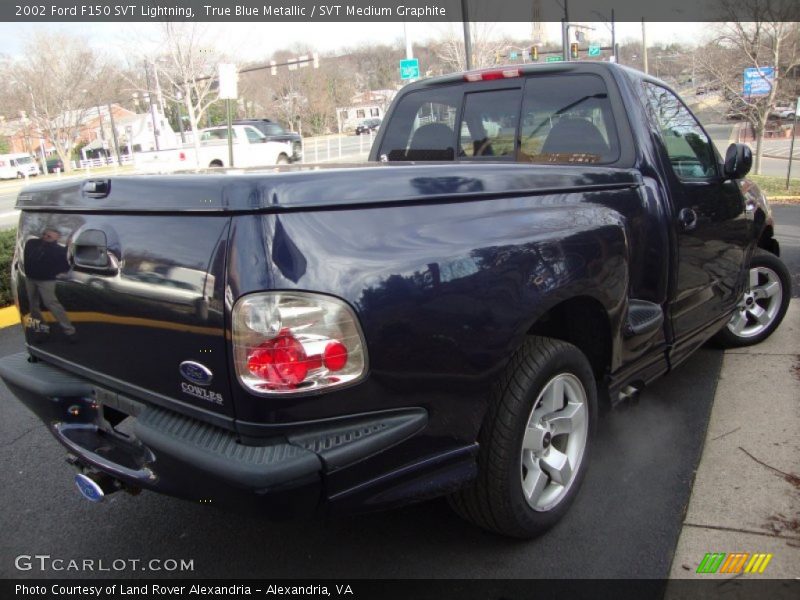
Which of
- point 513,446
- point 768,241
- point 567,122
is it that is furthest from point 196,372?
point 768,241

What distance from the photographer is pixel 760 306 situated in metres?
4.71

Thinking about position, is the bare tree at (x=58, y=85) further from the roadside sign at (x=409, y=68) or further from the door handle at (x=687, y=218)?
the door handle at (x=687, y=218)

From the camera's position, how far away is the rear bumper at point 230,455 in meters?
1.74

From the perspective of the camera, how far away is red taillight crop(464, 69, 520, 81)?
3.58 meters

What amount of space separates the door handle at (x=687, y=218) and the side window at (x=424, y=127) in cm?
132

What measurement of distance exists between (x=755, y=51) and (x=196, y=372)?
69.6 ft

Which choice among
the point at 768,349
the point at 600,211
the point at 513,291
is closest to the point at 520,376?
the point at 513,291

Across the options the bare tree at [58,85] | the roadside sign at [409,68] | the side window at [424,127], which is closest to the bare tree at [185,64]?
the bare tree at [58,85]

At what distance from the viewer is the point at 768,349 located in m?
4.61

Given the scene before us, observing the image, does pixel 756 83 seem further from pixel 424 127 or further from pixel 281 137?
pixel 281 137

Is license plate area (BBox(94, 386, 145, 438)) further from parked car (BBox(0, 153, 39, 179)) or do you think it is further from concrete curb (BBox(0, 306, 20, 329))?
parked car (BBox(0, 153, 39, 179))

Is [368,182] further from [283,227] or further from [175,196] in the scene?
[175,196]

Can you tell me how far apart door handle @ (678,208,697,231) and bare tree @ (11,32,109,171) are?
4095 cm
